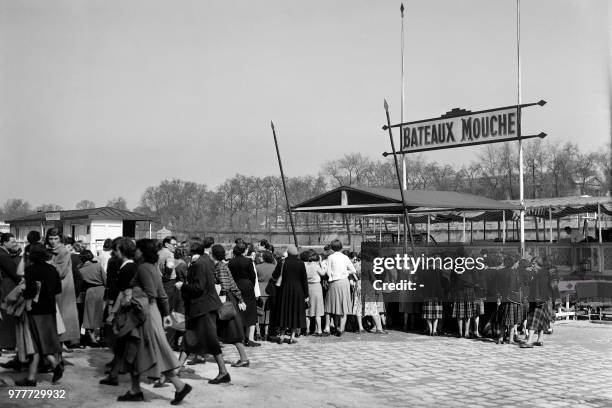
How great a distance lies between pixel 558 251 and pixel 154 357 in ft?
40.2

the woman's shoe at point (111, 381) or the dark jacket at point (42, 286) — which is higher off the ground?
the dark jacket at point (42, 286)

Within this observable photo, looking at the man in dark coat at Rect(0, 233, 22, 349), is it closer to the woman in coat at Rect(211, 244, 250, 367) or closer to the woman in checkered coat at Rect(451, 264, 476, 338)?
the woman in coat at Rect(211, 244, 250, 367)

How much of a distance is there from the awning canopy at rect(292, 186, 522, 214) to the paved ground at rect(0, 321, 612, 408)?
271cm

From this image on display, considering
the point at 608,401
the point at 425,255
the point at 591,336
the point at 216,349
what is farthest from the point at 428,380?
the point at 591,336

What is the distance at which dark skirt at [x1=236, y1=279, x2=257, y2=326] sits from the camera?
11.1 m

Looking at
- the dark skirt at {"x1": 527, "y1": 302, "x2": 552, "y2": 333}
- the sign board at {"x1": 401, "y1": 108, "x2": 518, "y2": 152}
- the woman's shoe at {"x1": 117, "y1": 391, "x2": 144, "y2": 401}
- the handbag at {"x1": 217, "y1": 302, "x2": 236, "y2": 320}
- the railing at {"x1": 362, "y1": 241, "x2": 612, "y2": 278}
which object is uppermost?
the sign board at {"x1": 401, "y1": 108, "x2": 518, "y2": 152}

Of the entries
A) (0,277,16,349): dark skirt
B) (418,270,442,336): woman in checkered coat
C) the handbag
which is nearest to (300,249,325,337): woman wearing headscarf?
(418,270,442,336): woman in checkered coat

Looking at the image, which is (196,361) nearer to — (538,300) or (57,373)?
(57,373)

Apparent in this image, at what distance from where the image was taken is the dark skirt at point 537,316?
12.1m

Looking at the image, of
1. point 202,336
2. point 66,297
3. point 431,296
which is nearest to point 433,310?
point 431,296

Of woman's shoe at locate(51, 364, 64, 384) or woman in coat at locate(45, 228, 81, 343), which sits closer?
woman's shoe at locate(51, 364, 64, 384)

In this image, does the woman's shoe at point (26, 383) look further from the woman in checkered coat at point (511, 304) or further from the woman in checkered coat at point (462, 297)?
the woman in checkered coat at point (511, 304)

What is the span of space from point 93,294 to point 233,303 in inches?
104

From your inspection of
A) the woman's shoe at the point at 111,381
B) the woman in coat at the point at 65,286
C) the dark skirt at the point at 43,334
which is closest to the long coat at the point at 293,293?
the woman in coat at the point at 65,286
